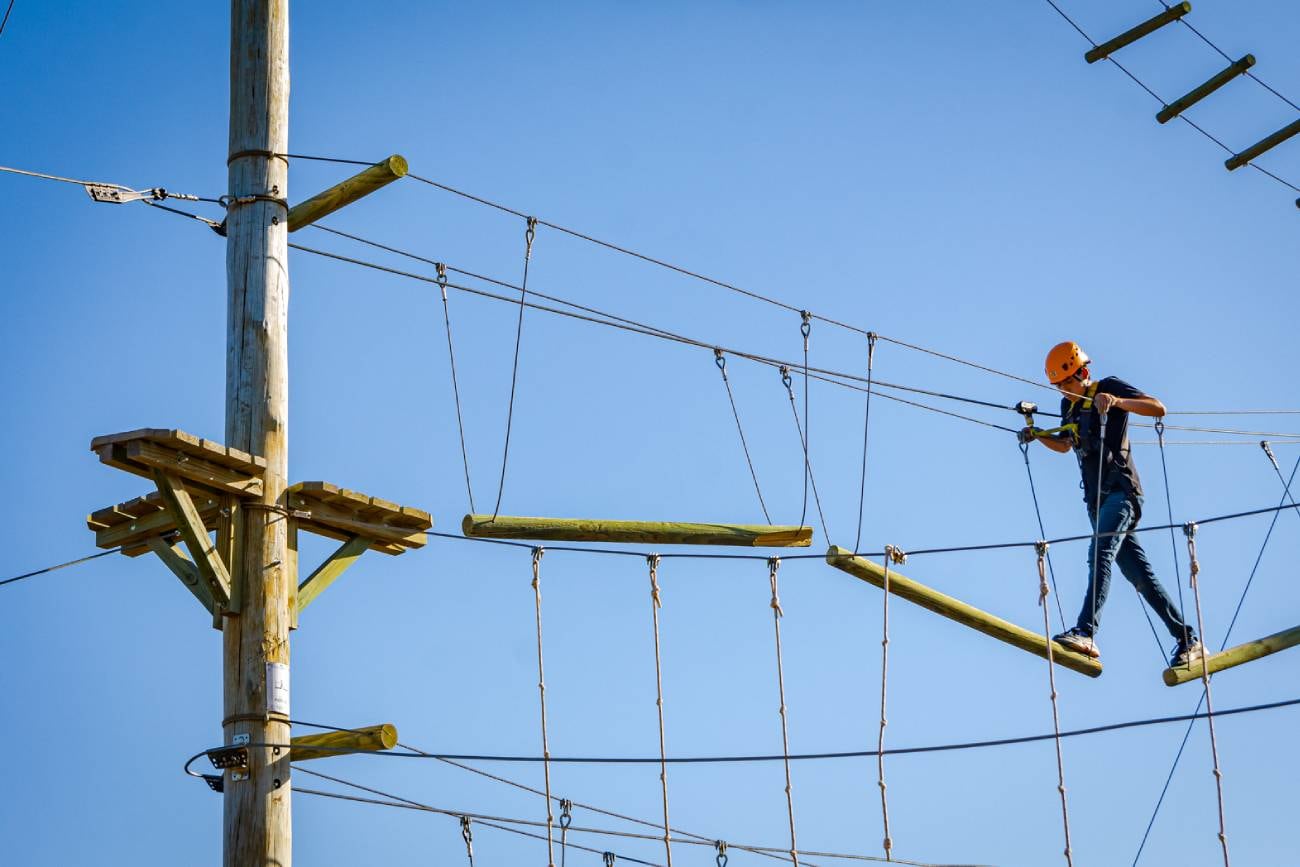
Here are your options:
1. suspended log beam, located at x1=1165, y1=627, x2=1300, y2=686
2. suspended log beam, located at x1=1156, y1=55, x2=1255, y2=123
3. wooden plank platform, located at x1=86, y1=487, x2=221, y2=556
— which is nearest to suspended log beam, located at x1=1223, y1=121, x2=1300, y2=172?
suspended log beam, located at x1=1156, y1=55, x2=1255, y2=123

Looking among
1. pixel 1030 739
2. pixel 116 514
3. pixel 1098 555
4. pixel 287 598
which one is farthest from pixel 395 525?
pixel 1098 555

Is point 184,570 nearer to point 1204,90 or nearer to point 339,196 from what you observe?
point 339,196

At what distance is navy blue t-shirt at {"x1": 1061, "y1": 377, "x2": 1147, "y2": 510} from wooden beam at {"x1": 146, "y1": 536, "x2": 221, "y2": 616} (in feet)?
15.1

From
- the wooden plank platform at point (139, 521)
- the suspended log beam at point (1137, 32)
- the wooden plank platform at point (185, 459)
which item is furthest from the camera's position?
the suspended log beam at point (1137, 32)

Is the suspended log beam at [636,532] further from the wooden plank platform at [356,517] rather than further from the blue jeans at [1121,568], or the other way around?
the blue jeans at [1121,568]

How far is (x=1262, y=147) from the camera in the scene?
484 inches

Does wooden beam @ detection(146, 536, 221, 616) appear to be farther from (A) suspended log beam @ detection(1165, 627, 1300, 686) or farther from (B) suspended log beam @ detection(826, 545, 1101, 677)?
(A) suspended log beam @ detection(1165, 627, 1300, 686)

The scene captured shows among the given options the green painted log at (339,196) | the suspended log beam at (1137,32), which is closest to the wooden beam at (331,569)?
the green painted log at (339,196)

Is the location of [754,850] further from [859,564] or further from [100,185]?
[100,185]

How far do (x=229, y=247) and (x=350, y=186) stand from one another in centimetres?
62

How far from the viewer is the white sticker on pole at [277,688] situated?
25.4ft

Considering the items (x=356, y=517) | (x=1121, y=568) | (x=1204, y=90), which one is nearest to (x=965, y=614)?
(x=1121, y=568)

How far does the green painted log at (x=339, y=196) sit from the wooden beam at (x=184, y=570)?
1.60 metres

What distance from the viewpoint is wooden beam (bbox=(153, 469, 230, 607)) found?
25.0 feet
